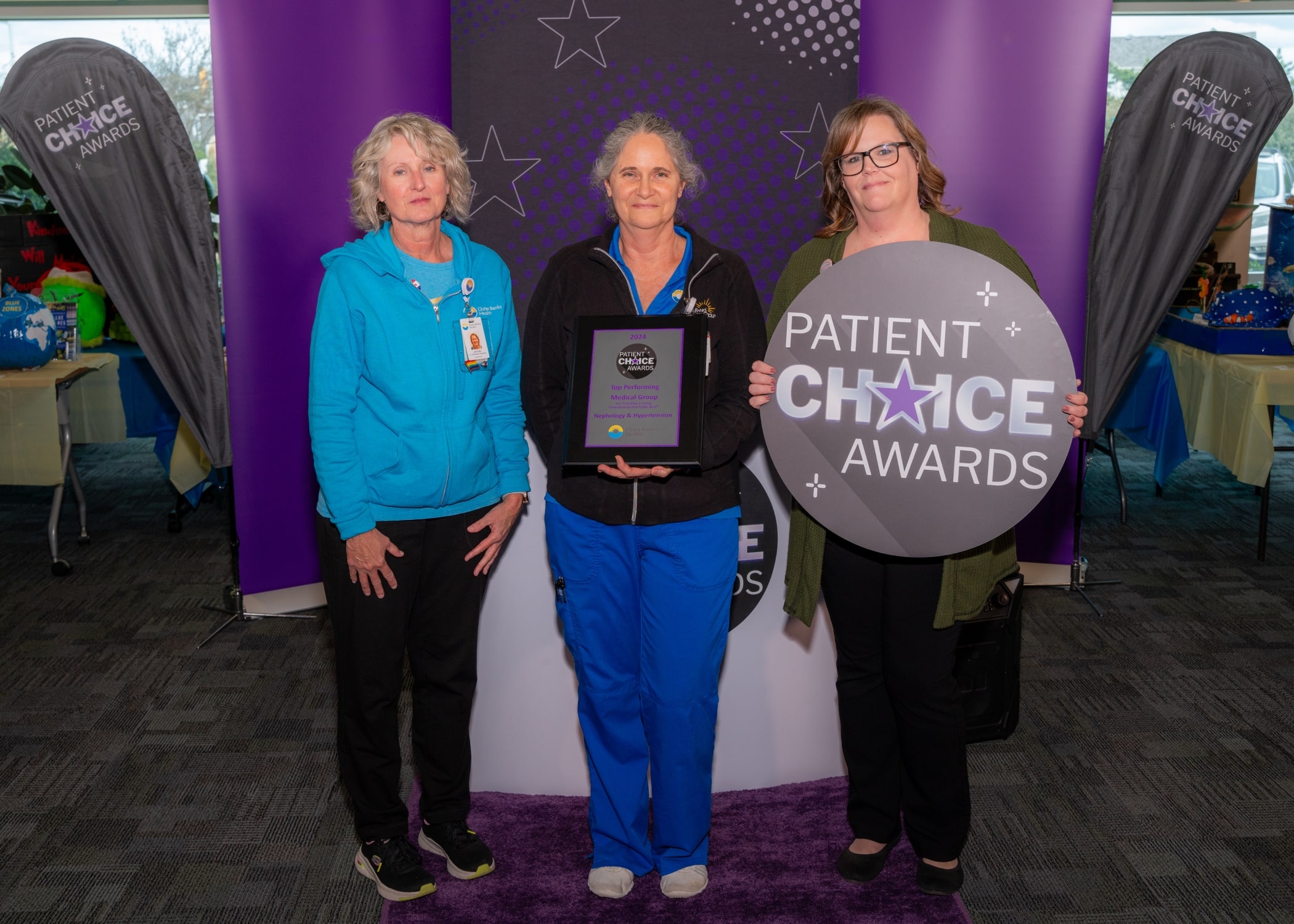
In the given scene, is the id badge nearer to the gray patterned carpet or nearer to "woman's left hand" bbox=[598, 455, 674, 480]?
"woman's left hand" bbox=[598, 455, 674, 480]

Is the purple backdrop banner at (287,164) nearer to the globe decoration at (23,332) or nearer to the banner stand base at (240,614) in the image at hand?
the banner stand base at (240,614)

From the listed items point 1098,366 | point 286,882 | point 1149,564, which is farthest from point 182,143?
point 1149,564

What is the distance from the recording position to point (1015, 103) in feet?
12.5

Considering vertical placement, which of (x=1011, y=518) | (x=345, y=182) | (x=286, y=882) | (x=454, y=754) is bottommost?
(x=286, y=882)

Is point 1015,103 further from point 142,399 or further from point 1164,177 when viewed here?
point 142,399

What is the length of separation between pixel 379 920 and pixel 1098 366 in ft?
10.0

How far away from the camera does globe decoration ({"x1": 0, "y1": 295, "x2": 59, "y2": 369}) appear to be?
4.43 meters

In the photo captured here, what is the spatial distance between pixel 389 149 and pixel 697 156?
1.38 m

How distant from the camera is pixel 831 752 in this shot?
2.81 metres

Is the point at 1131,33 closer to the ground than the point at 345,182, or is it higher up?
higher up

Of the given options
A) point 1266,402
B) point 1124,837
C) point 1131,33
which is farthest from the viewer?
point 1131,33

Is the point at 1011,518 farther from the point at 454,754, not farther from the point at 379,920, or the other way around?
the point at 379,920

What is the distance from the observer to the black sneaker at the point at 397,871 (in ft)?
7.67

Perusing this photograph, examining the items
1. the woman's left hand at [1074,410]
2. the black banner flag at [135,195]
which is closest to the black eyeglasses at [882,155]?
the woman's left hand at [1074,410]
